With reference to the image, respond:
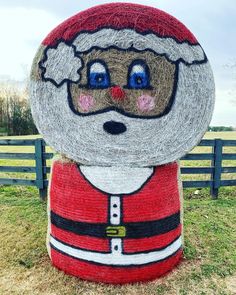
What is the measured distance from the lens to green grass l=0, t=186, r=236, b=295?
3969 millimetres

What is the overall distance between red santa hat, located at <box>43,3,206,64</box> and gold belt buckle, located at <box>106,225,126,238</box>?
181 centimetres

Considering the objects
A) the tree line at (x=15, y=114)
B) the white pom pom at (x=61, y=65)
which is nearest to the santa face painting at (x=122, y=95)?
the white pom pom at (x=61, y=65)

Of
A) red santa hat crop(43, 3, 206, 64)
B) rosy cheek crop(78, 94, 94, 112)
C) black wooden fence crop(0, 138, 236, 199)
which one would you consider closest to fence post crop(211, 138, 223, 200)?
black wooden fence crop(0, 138, 236, 199)

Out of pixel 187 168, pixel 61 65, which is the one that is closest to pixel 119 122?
pixel 61 65

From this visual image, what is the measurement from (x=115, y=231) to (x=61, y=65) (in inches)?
70.8

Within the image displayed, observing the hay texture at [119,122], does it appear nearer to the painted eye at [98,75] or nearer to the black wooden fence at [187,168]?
the painted eye at [98,75]

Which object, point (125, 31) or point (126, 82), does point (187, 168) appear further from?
point (125, 31)

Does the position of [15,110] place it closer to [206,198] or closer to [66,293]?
[206,198]

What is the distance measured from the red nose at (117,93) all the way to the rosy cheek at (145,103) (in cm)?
17

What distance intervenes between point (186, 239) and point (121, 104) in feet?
8.50

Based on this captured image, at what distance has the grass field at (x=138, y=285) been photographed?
3.96 meters

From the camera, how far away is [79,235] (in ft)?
12.8

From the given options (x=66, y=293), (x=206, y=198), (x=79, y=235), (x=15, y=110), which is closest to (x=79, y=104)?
(x=79, y=235)

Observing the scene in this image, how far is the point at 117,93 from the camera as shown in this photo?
11.6 ft
